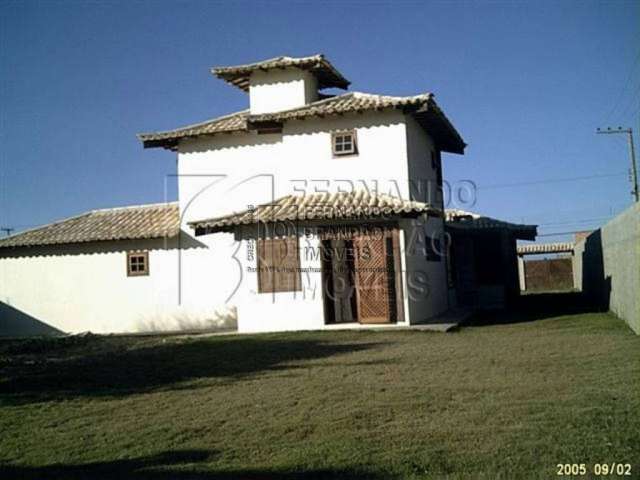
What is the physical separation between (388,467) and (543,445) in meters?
1.32

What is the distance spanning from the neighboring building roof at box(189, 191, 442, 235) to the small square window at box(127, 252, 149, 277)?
14.8ft

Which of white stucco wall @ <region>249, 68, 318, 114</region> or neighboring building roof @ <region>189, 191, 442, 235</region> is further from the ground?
white stucco wall @ <region>249, 68, 318, 114</region>

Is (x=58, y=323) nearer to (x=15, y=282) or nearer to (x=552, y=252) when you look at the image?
(x=15, y=282)

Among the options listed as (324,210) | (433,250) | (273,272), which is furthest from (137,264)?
(433,250)

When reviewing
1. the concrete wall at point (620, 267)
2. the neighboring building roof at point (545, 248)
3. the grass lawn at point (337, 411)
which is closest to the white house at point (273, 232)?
the grass lawn at point (337, 411)

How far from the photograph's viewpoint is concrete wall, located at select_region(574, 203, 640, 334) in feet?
36.6

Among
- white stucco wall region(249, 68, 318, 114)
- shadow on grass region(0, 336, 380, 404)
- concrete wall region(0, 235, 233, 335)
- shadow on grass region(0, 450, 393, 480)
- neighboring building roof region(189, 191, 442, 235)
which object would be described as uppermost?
white stucco wall region(249, 68, 318, 114)

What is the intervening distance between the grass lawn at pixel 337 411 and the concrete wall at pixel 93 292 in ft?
23.3

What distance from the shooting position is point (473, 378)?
314 inches

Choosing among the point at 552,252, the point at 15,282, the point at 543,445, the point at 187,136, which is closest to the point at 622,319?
the point at 543,445

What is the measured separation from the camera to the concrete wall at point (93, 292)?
19.2m

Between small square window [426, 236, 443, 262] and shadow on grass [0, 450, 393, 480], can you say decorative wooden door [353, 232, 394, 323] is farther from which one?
shadow on grass [0, 450, 393, 480]

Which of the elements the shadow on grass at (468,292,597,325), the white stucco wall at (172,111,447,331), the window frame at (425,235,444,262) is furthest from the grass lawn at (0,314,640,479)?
the window frame at (425,235,444,262)

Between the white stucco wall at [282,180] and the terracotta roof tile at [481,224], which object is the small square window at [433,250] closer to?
the white stucco wall at [282,180]
